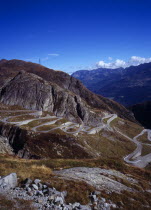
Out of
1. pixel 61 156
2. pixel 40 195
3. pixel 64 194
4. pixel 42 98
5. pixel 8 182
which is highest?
pixel 42 98

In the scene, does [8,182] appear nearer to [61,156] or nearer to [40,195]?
[40,195]

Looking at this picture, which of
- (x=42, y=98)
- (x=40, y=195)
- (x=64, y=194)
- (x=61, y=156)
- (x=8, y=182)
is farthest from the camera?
(x=42, y=98)

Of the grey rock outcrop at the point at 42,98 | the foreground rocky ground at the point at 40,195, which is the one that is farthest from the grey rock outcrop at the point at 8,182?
the grey rock outcrop at the point at 42,98

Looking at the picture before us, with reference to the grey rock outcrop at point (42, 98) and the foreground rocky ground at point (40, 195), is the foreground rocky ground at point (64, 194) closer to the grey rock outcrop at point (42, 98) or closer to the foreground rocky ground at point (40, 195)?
the foreground rocky ground at point (40, 195)

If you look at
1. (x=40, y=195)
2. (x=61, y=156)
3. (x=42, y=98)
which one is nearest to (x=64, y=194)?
(x=40, y=195)

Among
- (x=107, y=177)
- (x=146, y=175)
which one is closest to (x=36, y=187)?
(x=107, y=177)

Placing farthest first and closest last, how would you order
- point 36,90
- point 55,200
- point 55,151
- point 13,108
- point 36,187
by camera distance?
point 36,90
point 13,108
point 55,151
point 36,187
point 55,200

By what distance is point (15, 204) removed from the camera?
12883 millimetres

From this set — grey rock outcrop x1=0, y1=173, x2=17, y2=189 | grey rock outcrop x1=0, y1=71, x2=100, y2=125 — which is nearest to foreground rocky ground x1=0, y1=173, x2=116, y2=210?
grey rock outcrop x1=0, y1=173, x2=17, y2=189

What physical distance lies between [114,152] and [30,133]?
5894cm

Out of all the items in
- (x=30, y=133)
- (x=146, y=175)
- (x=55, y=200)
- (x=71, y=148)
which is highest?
(x=55, y=200)

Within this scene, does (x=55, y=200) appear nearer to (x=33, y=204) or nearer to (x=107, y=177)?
(x=33, y=204)

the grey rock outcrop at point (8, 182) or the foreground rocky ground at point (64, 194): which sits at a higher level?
the grey rock outcrop at point (8, 182)

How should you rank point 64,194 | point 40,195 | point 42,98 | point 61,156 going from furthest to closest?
1. point 42,98
2. point 61,156
3. point 64,194
4. point 40,195
